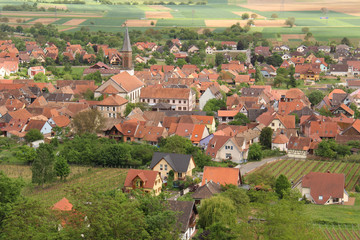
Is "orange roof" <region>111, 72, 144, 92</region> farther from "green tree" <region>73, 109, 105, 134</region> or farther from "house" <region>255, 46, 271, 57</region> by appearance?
"house" <region>255, 46, 271, 57</region>

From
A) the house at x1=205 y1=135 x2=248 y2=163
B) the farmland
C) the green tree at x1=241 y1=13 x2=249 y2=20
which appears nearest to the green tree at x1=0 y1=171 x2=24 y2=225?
the house at x1=205 y1=135 x2=248 y2=163

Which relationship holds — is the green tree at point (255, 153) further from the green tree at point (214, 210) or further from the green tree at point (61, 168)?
the green tree at point (214, 210)

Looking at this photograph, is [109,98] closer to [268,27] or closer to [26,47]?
[26,47]

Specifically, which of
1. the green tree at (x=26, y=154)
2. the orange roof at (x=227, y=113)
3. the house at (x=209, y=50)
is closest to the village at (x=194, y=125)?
the orange roof at (x=227, y=113)

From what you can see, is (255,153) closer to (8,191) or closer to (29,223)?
(8,191)

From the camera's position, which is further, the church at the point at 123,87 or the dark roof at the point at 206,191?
the church at the point at 123,87

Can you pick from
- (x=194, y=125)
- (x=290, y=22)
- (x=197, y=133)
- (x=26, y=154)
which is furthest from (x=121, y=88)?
(x=290, y=22)
